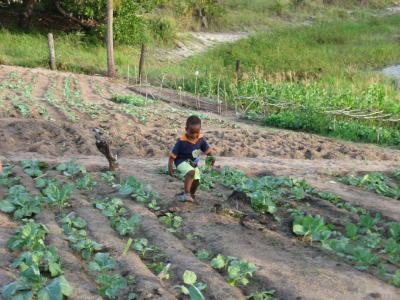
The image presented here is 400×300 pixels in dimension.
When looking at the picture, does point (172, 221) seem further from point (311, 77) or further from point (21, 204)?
point (311, 77)

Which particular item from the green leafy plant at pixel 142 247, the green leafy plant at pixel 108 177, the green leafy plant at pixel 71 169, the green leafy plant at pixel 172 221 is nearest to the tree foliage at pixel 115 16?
the green leafy plant at pixel 71 169

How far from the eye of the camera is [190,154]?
543 cm

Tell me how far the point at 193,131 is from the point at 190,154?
22 cm

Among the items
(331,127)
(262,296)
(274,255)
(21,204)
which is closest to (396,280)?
(274,255)

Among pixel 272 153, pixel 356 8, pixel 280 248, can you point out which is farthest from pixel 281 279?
pixel 356 8

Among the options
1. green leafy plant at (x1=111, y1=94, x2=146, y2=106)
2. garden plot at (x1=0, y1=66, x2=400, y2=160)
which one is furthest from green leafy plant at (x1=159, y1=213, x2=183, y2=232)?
green leafy plant at (x1=111, y1=94, x2=146, y2=106)

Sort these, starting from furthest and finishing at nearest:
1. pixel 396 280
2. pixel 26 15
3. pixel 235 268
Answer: pixel 26 15 < pixel 396 280 < pixel 235 268

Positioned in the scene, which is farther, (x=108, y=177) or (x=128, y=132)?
(x=128, y=132)

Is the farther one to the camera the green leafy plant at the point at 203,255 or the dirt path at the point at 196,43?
the dirt path at the point at 196,43

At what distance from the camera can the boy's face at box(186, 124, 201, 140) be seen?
209 inches

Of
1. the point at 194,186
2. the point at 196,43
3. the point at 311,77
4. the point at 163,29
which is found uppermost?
the point at 163,29

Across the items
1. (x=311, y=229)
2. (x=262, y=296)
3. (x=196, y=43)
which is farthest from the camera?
(x=196, y=43)

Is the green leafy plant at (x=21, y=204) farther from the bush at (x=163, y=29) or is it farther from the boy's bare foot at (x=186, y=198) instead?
the bush at (x=163, y=29)

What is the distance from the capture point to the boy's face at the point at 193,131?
5.30 meters
